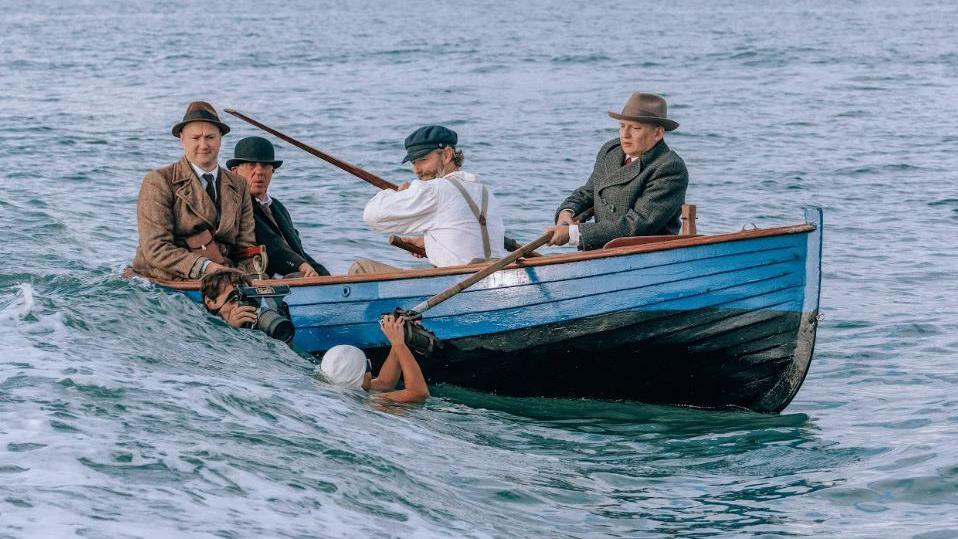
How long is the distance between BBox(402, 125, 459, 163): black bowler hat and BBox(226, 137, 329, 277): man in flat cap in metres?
1.48

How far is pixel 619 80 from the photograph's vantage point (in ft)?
95.3

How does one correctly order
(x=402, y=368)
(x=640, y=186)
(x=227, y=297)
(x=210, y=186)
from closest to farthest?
(x=402, y=368), (x=640, y=186), (x=227, y=297), (x=210, y=186)

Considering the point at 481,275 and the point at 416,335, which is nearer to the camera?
the point at 481,275

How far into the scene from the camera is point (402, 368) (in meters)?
7.51

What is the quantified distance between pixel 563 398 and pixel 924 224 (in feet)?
25.5

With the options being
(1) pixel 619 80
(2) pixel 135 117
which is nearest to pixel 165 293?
(2) pixel 135 117

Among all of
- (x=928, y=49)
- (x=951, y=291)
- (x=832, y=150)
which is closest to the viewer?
(x=951, y=291)

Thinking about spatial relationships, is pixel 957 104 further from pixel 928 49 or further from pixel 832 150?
pixel 928 49

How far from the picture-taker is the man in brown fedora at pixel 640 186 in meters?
7.64

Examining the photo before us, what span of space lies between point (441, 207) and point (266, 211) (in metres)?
1.76

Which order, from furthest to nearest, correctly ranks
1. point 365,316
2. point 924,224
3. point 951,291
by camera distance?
point 924,224, point 951,291, point 365,316

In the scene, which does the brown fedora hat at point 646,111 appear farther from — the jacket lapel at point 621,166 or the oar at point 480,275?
the oar at point 480,275

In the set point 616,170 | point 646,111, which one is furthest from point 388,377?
point 646,111

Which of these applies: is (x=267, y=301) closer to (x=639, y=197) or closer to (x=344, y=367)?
(x=344, y=367)
